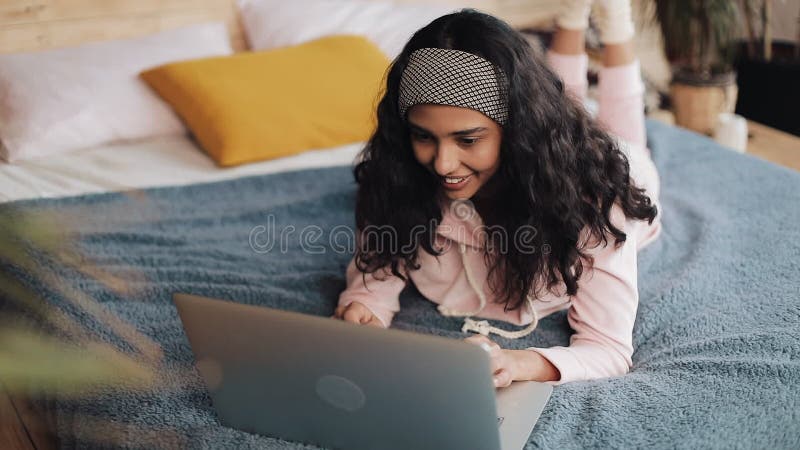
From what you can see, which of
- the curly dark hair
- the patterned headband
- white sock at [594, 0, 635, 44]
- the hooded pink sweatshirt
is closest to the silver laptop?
the hooded pink sweatshirt

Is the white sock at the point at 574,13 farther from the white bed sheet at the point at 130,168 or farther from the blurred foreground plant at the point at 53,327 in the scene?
the blurred foreground plant at the point at 53,327

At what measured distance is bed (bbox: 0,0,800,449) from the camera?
39.8 inches

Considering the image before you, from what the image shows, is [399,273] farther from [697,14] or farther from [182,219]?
[697,14]

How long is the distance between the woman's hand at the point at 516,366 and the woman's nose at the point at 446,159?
256 mm

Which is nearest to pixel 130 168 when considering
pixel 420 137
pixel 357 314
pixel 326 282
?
pixel 326 282

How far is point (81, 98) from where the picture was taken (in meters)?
1.94

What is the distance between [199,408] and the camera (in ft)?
3.53

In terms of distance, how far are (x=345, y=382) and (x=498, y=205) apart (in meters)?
0.51

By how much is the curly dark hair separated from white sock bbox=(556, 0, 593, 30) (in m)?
0.64

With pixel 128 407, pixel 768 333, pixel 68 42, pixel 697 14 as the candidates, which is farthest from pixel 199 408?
pixel 697 14

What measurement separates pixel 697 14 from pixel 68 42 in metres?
2.02

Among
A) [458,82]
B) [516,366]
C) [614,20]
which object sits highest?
[458,82]

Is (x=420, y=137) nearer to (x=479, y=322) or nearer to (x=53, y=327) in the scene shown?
(x=479, y=322)

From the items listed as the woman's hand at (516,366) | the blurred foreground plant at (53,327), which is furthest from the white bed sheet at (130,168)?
the woman's hand at (516,366)
